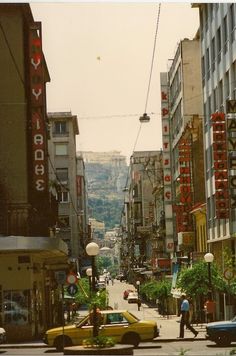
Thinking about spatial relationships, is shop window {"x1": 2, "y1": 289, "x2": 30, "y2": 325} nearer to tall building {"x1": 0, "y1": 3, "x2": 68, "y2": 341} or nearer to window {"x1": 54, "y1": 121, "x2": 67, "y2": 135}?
tall building {"x1": 0, "y1": 3, "x2": 68, "y2": 341}

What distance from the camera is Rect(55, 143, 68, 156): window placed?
108562 mm

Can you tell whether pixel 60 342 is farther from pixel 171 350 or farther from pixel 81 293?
pixel 81 293

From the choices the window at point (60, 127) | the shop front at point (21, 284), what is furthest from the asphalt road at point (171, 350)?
the window at point (60, 127)

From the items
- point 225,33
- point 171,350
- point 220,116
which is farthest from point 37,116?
point 171,350

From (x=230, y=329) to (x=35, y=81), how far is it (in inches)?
742

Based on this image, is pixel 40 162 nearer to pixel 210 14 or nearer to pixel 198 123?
pixel 210 14

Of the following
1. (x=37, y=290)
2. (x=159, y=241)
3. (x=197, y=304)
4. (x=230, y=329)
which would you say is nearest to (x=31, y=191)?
(x=37, y=290)

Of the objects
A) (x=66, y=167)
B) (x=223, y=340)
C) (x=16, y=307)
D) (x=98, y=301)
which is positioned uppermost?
(x=66, y=167)

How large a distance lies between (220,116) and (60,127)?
2920 inches

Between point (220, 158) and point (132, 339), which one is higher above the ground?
point (220, 158)

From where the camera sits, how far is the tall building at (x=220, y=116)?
3869cm

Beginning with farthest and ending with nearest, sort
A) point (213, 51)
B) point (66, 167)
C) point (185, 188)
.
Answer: point (66, 167) → point (185, 188) → point (213, 51)

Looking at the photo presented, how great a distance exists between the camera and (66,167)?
107875 millimetres

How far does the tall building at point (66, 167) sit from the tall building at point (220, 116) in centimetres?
5361
